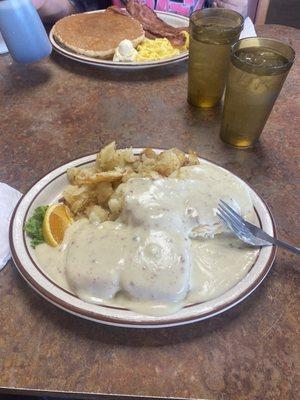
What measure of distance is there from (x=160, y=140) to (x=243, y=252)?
0.57 metres

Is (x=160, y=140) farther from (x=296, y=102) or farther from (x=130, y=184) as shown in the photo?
(x=296, y=102)

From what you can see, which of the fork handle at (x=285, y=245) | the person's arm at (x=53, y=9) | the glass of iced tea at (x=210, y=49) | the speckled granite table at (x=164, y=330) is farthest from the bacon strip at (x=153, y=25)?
the fork handle at (x=285, y=245)

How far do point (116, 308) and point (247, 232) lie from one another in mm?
315

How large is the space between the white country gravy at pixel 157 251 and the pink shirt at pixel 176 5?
155 centimetres

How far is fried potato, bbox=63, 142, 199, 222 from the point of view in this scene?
910 millimetres

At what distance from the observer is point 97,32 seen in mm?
1757

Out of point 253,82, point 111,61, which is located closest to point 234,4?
point 111,61

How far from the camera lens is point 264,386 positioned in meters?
0.67

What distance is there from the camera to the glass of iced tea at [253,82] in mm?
1095

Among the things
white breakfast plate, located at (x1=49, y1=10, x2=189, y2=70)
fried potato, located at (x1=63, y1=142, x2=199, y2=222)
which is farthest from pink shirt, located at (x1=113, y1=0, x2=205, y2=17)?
fried potato, located at (x1=63, y1=142, x2=199, y2=222)

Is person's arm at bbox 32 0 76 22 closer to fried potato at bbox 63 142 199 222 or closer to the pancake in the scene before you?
the pancake

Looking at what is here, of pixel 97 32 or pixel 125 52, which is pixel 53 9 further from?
pixel 125 52

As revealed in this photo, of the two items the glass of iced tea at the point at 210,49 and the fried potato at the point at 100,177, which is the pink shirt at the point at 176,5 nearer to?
the glass of iced tea at the point at 210,49

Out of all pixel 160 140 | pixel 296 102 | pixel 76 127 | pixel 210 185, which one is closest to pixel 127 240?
pixel 210 185
